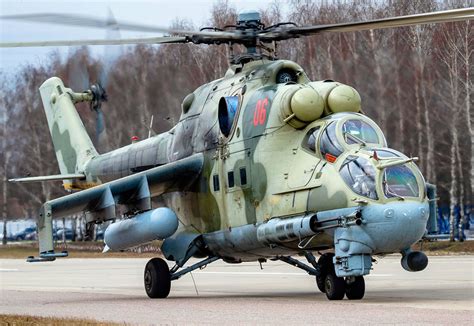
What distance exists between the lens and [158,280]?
18734 millimetres

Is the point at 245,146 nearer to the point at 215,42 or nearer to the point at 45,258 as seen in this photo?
the point at 215,42

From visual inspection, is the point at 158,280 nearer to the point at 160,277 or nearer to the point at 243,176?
the point at 160,277

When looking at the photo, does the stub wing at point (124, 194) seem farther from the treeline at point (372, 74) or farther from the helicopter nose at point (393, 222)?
the treeline at point (372, 74)

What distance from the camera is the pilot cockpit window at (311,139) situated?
53.6 feet

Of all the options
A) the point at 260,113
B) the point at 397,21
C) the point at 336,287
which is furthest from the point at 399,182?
the point at 260,113

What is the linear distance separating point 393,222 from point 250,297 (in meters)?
4.34

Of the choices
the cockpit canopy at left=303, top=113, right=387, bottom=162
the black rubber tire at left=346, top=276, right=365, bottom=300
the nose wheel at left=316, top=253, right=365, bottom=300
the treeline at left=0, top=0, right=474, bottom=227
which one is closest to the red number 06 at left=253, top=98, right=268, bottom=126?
the cockpit canopy at left=303, top=113, right=387, bottom=162

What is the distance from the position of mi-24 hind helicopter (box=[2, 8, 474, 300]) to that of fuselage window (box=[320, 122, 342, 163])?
0.02m

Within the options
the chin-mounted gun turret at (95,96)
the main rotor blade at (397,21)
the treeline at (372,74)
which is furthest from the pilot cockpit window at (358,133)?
the treeline at (372,74)

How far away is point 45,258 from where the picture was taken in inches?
680

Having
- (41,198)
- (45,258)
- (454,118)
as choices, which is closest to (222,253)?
(45,258)

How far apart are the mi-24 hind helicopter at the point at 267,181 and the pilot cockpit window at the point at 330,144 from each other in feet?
0.05

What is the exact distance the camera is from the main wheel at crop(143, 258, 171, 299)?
18734 millimetres

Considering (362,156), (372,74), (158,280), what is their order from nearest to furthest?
(362,156)
(158,280)
(372,74)
